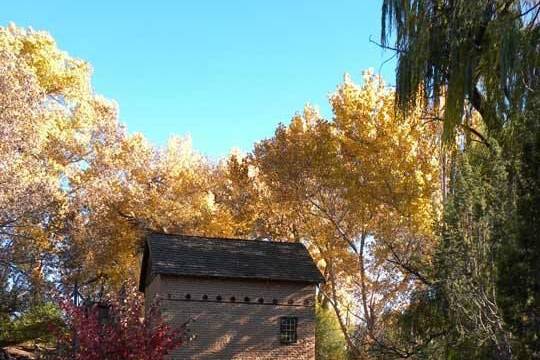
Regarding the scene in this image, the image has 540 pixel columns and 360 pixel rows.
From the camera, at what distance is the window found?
69.1 feet

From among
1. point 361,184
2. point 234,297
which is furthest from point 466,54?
point 361,184

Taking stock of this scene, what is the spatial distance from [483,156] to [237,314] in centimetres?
1046

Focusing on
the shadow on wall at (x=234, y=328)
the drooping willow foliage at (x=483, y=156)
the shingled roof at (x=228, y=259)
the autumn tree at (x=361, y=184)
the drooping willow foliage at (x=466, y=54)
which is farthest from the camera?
the autumn tree at (x=361, y=184)

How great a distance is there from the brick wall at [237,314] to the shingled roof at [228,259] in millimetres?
292

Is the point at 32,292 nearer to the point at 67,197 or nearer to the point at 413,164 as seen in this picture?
the point at 67,197

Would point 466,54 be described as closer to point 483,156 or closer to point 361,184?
point 483,156

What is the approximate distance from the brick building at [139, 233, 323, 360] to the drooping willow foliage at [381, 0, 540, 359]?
6532mm

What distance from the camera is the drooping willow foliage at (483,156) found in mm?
8305

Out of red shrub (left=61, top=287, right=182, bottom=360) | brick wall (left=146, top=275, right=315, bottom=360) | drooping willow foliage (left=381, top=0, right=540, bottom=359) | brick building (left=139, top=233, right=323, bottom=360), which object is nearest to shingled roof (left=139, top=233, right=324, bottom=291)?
brick building (left=139, top=233, right=323, bottom=360)

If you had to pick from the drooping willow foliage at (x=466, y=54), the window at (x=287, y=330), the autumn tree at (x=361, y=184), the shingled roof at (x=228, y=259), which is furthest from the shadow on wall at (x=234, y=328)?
the drooping willow foliage at (x=466, y=54)

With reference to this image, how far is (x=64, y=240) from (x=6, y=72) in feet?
31.7

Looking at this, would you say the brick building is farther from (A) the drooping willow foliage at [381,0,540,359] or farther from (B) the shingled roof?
(A) the drooping willow foliage at [381,0,540,359]

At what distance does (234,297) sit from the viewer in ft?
68.2

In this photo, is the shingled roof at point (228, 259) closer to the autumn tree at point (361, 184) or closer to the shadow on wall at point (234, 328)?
the shadow on wall at point (234, 328)
